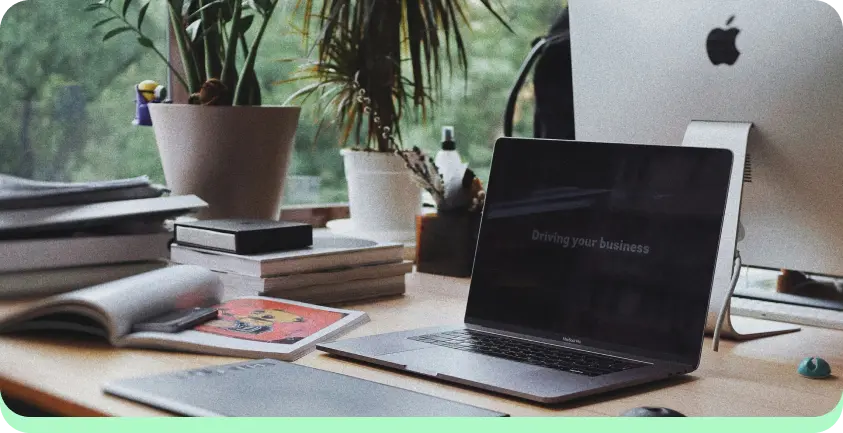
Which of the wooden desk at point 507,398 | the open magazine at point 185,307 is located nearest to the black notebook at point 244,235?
the open magazine at point 185,307

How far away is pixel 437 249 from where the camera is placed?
1.68m

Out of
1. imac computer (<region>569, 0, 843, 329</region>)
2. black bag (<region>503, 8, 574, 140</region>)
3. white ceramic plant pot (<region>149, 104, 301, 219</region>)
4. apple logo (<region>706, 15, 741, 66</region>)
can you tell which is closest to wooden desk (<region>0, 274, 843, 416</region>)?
imac computer (<region>569, 0, 843, 329</region>)

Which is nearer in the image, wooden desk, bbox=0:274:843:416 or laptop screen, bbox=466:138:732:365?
wooden desk, bbox=0:274:843:416

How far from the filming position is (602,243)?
1120mm

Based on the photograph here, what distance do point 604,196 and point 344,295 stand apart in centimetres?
46

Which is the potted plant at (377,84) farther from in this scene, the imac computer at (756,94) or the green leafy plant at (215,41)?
the imac computer at (756,94)

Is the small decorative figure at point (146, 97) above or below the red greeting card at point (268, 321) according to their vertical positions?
above

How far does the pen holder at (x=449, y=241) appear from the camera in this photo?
1651 millimetres

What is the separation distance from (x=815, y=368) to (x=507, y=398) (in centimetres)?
37

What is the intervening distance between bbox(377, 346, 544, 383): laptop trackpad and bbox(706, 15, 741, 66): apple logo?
1.76 ft

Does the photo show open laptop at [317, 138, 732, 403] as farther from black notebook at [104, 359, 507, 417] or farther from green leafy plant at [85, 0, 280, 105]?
green leafy plant at [85, 0, 280, 105]

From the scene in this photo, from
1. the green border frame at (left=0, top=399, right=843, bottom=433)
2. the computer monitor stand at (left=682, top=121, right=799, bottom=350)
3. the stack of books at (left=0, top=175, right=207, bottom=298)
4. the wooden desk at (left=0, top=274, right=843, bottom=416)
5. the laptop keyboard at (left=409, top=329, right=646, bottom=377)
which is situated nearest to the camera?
the green border frame at (left=0, top=399, right=843, bottom=433)

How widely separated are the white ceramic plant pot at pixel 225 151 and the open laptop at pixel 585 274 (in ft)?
1.97

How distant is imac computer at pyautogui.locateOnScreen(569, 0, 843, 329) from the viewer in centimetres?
119
